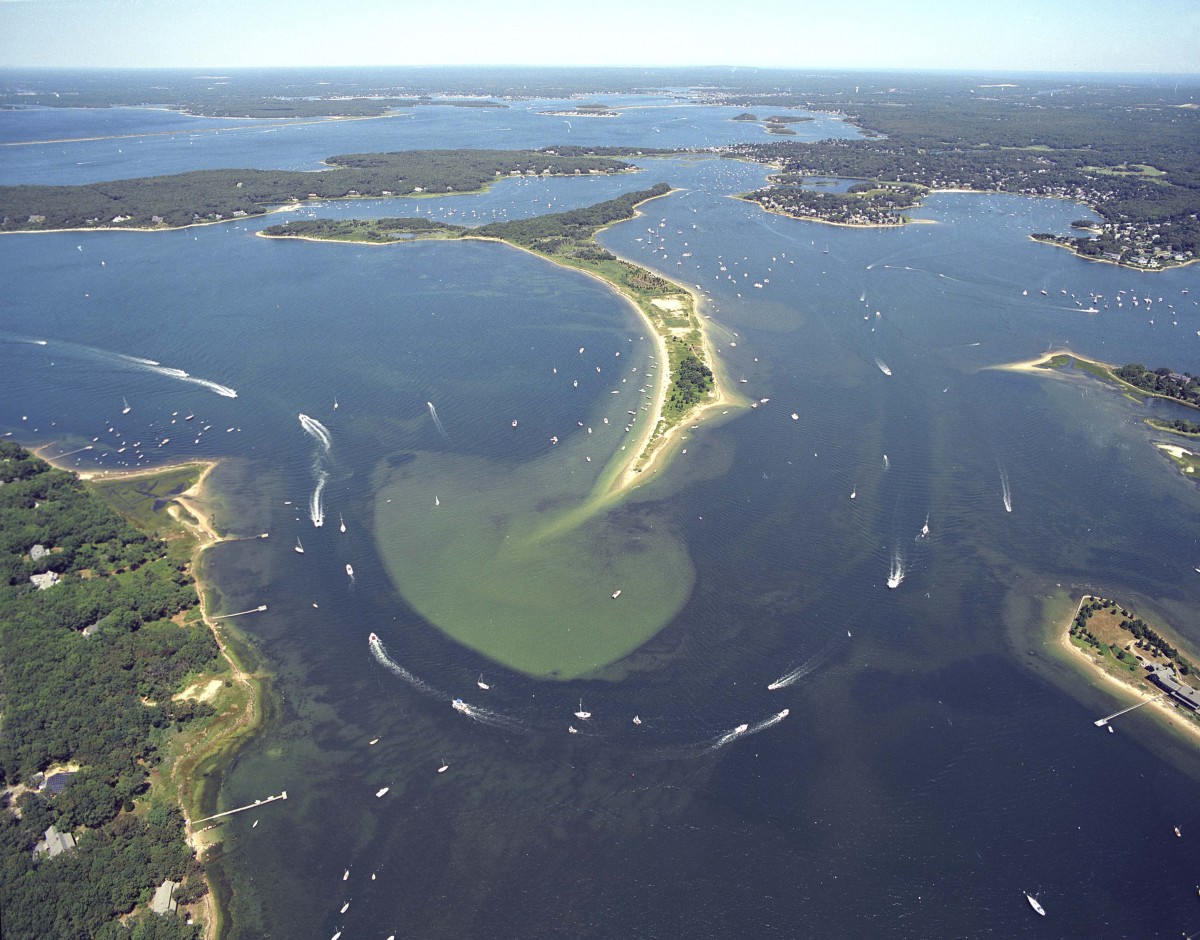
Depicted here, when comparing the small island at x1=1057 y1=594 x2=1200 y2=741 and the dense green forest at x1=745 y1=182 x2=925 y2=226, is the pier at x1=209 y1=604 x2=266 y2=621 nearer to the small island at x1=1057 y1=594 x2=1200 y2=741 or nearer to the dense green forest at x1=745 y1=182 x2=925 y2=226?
the small island at x1=1057 y1=594 x2=1200 y2=741

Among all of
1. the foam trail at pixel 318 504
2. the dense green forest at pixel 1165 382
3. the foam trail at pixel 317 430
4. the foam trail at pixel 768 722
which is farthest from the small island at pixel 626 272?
the dense green forest at pixel 1165 382

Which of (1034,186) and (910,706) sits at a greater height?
(1034,186)

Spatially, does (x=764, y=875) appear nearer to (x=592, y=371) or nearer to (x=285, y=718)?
(x=285, y=718)

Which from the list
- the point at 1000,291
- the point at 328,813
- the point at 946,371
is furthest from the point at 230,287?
the point at 1000,291

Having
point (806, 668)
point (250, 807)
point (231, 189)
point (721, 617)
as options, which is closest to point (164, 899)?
point (250, 807)

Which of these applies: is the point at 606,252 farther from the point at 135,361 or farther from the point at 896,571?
the point at 896,571

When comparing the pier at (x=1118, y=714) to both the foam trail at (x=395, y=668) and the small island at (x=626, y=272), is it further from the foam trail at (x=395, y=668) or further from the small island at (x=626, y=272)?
the foam trail at (x=395, y=668)
